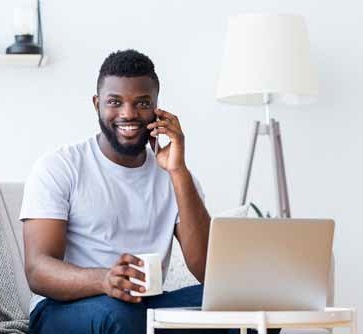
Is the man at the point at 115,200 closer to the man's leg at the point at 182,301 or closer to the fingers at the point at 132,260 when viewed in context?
the man's leg at the point at 182,301

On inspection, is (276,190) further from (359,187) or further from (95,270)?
(95,270)

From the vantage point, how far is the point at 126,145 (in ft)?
9.26

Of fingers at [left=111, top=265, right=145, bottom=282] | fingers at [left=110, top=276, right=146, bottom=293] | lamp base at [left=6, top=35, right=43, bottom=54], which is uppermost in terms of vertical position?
lamp base at [left=6, top=35, right=43, bottom=54]

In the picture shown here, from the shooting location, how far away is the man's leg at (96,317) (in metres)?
2.41

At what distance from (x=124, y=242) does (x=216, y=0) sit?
187 centimetres

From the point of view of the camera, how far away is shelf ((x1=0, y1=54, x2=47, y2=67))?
4113 millimetres

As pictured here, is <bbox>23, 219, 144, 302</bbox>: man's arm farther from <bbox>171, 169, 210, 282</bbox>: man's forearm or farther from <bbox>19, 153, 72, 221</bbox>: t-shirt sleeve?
<bbox>171, 169, 210, 282</bbox>: man's forearm

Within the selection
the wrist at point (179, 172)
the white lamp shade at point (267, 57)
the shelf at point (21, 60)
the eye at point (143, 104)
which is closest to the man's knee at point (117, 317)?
the wrist at point (179, 172)

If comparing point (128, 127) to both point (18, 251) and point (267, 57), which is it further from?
point (267, 57)

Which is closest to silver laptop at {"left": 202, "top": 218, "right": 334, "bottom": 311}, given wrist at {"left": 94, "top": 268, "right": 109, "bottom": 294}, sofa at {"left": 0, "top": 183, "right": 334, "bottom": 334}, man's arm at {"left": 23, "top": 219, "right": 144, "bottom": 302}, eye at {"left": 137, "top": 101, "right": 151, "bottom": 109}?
man's arm at {"left": 23, "top": 219, "right": 144, "bottom": 302}

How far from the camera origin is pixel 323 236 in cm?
232

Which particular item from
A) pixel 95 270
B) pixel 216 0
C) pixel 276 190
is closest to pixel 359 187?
pixel 276 190

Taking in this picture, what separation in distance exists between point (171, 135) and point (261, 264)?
0.62m

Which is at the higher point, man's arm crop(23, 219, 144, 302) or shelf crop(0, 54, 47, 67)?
A: shelf crop(0, 54, 47, 67)
